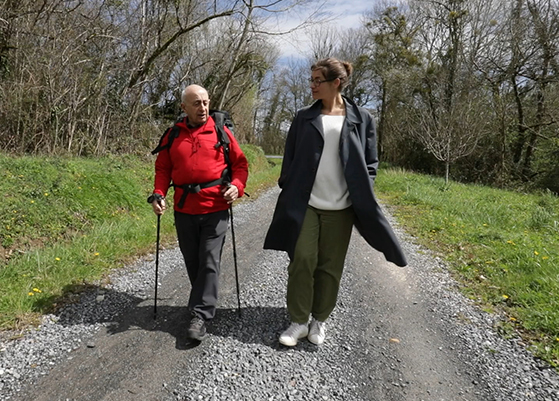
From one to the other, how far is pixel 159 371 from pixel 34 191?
445 cm

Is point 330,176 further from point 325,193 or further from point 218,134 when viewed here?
point 218,134

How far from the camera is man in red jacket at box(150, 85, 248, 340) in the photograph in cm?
314

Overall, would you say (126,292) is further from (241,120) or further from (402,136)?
(402,136)

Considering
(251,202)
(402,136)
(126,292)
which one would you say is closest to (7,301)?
(126,292)

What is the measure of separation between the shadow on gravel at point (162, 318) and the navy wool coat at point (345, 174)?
80 cm

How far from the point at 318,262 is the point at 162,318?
1516 millimetres

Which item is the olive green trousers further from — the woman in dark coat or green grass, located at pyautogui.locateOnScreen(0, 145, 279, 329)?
green grass, located at pyautogui.locateOnScreen(0, 145, 279, 329)

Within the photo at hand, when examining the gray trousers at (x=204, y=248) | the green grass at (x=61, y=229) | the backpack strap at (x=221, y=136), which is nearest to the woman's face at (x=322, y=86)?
the backpack strap at (x=221, y=136)

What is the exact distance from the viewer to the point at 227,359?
110 inches

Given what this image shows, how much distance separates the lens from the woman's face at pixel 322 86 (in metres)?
2.82

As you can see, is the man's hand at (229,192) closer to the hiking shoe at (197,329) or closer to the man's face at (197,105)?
the man's face at (197,105)

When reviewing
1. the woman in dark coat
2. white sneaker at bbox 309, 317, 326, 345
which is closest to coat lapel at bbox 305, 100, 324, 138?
the woman in dark coat

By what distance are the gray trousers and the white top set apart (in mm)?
891

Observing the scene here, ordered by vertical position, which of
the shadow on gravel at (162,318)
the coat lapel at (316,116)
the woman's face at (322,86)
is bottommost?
the shadow on gravel at (162,318)
